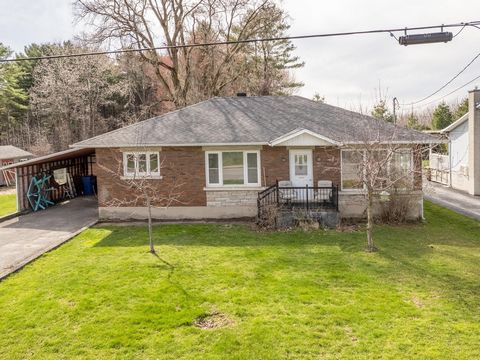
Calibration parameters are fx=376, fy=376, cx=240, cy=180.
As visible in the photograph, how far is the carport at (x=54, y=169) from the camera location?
17.8m

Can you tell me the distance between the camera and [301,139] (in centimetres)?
1447

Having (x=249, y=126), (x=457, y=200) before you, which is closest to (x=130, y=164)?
(x=249, y=126)

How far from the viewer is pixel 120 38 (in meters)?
28.3

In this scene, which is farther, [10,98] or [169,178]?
[10,98]

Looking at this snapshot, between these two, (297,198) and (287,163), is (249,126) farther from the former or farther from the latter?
Answer: (297,198)

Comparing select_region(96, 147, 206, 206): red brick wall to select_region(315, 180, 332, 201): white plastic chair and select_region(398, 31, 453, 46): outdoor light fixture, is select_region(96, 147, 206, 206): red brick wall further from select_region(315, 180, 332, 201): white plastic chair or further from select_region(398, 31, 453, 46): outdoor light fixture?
select_region(398, 31, 453, 46): outdoor light fixture

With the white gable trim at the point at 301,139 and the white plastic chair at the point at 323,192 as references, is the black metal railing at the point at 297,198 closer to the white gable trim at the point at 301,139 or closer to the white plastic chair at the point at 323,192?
the white plastic chair at the point at 323,192

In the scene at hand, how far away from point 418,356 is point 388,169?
9.39 metres

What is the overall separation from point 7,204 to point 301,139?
56.2 ft

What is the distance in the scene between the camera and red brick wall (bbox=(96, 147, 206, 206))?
15.4m

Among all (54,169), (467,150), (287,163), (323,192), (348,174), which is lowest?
(323,192)

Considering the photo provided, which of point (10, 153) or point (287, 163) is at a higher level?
point (10, 153)

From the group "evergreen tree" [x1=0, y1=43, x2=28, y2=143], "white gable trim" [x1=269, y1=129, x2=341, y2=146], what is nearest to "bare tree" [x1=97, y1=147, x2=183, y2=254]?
"white gable trim" [x1=269, y1=129, x2=341, y2=146]

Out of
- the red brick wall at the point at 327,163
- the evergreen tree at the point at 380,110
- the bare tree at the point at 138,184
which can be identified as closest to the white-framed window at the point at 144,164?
the bare tree at the point at 138,184
